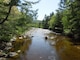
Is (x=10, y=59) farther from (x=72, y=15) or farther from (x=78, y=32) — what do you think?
(x=72, y=15)

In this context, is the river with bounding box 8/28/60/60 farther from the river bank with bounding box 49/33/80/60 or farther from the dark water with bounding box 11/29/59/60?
the river bank with bounding box 49/33/80/60

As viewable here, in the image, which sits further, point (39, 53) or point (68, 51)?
point (68, 51)

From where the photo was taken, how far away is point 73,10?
48062 millimetres

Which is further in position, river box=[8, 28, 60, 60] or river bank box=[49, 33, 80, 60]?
river bank box=[49, 33, 80, 60]

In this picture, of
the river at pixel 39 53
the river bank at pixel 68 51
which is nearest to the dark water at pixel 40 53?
the river at pixel 39 53

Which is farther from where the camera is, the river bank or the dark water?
the river bank

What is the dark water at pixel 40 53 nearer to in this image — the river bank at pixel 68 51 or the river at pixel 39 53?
the river at pixel 39 53

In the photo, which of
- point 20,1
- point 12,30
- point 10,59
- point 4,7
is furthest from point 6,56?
point 20,1

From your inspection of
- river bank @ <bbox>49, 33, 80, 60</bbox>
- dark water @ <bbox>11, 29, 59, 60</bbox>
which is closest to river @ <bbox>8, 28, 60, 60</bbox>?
dark water @ <bbox>11, 29, 59, 60</bbox>

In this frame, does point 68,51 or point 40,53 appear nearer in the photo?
point 40,53

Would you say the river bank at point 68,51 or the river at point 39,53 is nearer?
the river at point 39,53

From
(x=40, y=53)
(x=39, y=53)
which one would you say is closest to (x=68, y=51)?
(x=40, y=53)

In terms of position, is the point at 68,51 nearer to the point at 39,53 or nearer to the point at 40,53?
the point at 40,53

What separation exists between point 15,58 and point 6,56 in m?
1.25
